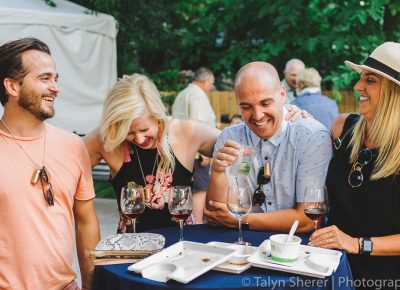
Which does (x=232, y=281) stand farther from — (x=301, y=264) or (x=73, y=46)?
(x=73, y=46)

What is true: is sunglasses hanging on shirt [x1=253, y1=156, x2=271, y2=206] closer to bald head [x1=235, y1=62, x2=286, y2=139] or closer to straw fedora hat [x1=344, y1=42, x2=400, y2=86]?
bald head [x1=235, y1=62, x2=286, y2=139]

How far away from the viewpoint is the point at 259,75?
8.50 ft

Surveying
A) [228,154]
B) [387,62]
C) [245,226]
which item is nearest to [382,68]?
[387,62]

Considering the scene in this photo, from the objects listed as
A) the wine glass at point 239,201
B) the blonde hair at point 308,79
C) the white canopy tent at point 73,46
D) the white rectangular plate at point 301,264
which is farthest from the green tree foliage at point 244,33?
the white rectangular plate at point 301,264

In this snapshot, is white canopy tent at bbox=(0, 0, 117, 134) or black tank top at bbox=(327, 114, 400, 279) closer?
black tank top at bbox=(327, 114, 400, 279)

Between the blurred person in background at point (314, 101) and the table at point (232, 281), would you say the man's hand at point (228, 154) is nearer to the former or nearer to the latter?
the table at point (232, 281)

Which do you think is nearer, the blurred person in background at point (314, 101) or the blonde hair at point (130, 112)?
the blonde hair at point (130, 112)

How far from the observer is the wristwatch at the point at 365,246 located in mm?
2232

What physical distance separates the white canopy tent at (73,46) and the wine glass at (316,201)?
497cm

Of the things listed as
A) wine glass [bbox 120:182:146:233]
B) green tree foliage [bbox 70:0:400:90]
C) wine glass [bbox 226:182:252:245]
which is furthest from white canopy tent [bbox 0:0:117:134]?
wine glass [bbox 226:182:252:245]

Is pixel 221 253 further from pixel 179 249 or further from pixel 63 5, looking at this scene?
pixel 63 5

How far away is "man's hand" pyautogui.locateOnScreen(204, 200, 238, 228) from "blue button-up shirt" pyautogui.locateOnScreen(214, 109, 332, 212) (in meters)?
0.26

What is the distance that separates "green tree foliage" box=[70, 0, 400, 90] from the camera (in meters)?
7.68

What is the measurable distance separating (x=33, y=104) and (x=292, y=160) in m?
1.40
